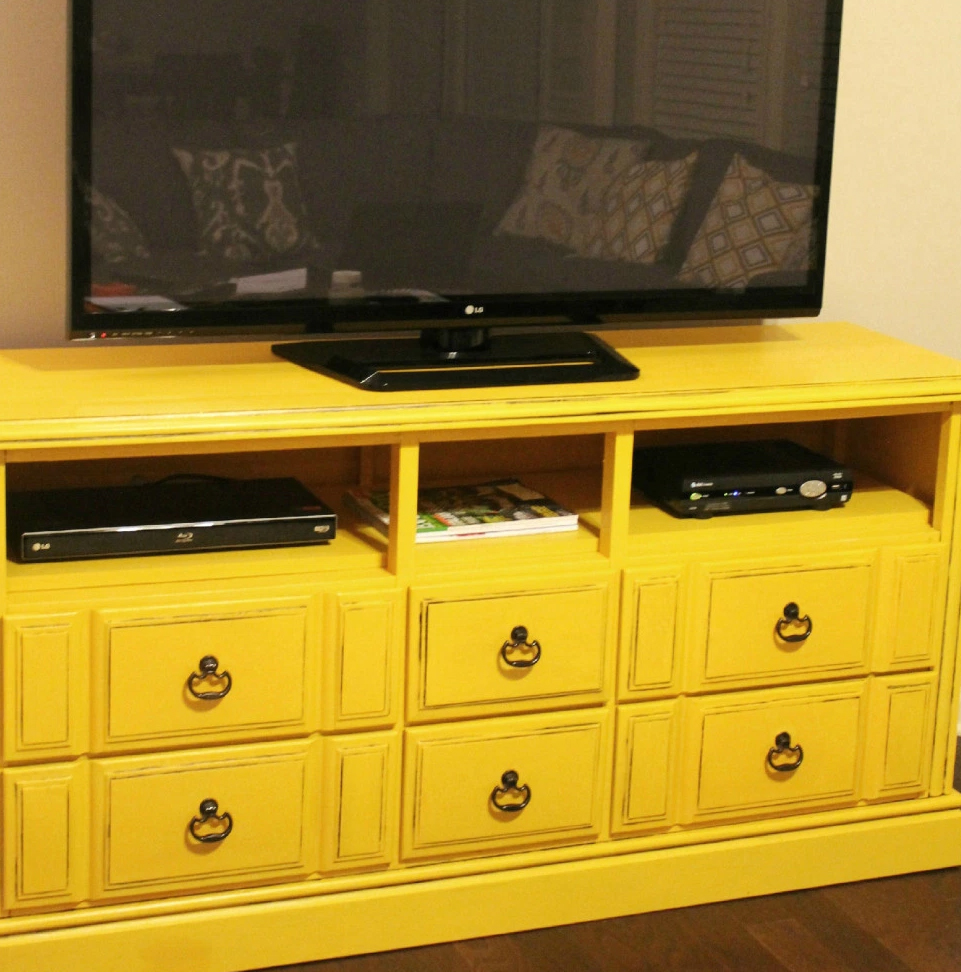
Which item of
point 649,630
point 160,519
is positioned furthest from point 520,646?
point 160,519

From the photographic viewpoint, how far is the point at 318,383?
2.16 meters

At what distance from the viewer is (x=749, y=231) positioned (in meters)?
2.43

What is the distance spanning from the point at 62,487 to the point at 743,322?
1.17m

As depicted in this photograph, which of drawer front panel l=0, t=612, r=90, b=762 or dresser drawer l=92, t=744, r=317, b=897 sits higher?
drawer front panel l=0, t=612, r=90, b=762

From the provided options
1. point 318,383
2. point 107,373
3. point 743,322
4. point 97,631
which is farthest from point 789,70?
point 97,631

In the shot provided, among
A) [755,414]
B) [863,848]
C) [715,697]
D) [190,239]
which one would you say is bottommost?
[863,848]

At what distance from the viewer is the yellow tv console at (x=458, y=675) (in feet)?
6.66

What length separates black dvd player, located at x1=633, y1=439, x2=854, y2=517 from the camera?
2365 millimetres

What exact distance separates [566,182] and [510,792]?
2.85ft

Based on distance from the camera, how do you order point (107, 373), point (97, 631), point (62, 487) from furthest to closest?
point (62, 487), point (107, 373), point (97, 631)

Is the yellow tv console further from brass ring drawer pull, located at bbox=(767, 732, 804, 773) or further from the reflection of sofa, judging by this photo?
the reflection of sofa

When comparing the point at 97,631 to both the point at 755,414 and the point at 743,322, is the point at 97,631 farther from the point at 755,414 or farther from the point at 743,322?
the point at 743,322

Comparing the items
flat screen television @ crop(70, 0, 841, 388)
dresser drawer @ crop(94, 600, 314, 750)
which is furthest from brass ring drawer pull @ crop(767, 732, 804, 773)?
dresser drawer @ crop(94, 600, 314, 750)

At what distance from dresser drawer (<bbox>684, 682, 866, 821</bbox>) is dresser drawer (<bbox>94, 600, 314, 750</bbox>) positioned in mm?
615
